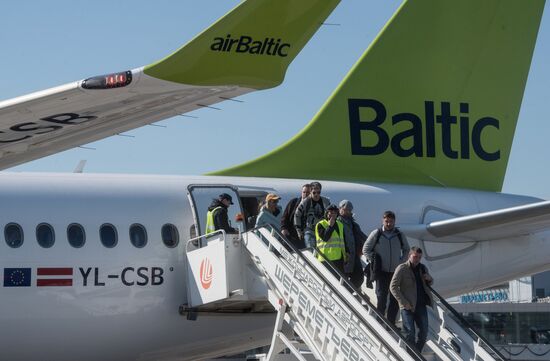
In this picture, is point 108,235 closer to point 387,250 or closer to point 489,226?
point 387,250

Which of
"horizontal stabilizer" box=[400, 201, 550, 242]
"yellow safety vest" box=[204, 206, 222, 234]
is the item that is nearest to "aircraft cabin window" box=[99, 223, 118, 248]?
"yellow safety vest" box=[204, 206, 222, 234]

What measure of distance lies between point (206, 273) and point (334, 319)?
124 inches

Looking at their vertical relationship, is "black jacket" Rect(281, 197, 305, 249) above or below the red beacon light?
below

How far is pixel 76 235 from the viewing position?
1697 centimetres

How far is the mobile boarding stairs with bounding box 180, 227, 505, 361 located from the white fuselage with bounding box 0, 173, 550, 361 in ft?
1.36

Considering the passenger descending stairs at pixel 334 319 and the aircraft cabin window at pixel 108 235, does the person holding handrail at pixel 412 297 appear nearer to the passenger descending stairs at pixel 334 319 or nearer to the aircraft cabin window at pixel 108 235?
the passenger descending stairs at pixel 334 319

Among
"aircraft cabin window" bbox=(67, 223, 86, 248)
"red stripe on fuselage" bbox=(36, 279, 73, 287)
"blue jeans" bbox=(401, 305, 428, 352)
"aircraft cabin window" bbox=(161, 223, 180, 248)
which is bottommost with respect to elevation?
"blue jeans" bbox=(401, 305, 428, 352)

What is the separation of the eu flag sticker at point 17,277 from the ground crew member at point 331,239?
4.22 meters

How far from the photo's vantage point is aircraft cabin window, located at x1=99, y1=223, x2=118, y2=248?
17156 mm

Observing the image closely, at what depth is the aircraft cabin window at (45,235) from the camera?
16.7 m

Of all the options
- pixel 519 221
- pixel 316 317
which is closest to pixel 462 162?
pixel 519 221

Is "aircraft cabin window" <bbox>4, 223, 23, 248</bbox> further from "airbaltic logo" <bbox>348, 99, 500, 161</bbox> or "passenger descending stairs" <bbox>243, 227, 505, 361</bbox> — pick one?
"airbaltic logo" <bbox>348, 99, 500, 161</bbox>

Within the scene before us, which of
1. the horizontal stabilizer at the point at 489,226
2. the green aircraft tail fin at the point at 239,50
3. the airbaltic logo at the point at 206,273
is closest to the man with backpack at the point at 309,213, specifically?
the airbaltic logo at the point at 206,273

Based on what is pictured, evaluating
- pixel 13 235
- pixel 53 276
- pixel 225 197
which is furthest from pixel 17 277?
pixel 225 197
